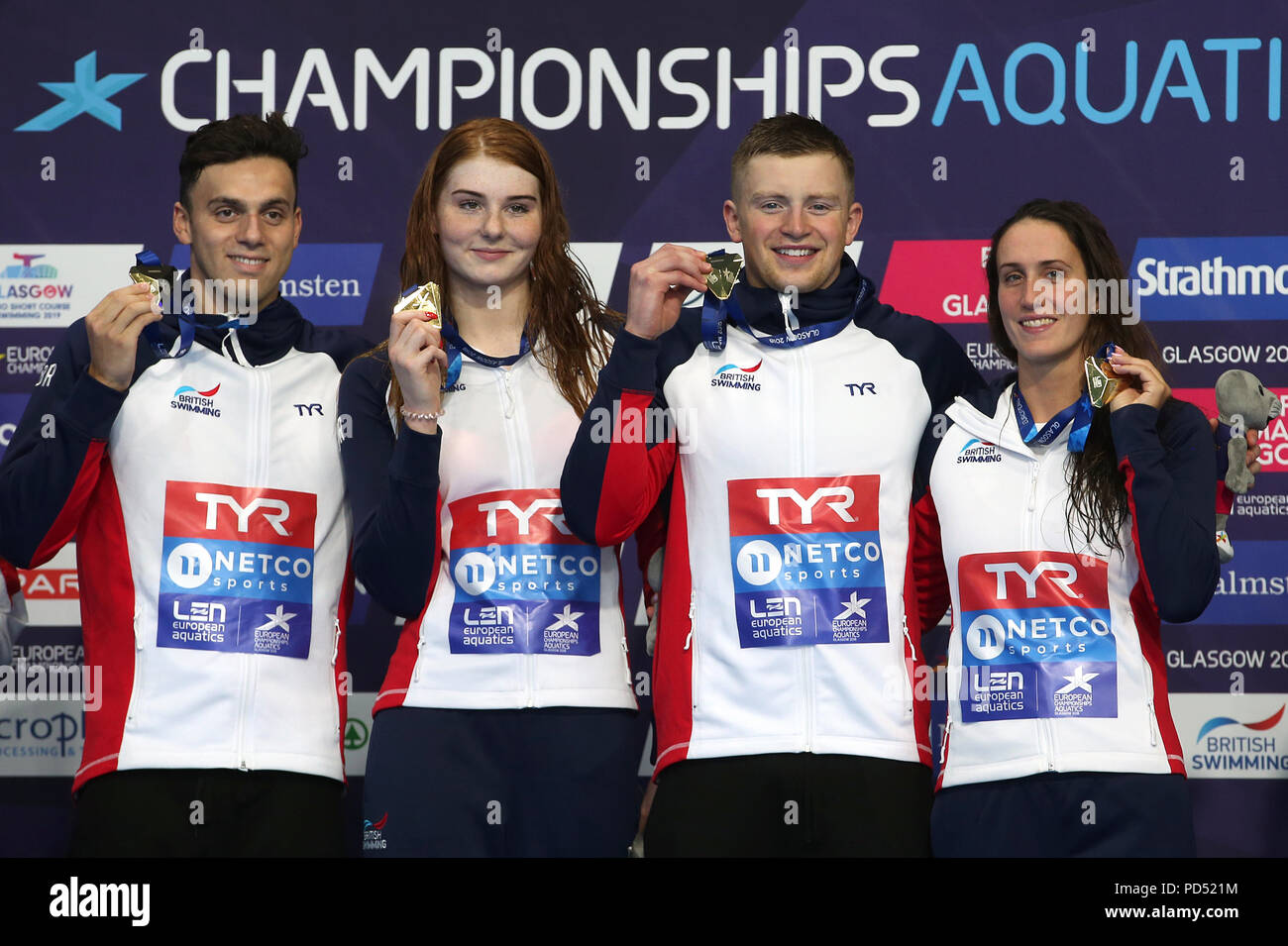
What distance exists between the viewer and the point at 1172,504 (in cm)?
289

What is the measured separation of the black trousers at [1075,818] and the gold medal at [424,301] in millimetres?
1458

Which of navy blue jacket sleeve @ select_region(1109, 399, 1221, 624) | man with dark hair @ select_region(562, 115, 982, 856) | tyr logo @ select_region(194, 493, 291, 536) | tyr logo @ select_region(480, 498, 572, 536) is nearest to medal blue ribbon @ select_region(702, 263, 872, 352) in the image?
man with dark hair @ select_region(562, 115, 982, 856)

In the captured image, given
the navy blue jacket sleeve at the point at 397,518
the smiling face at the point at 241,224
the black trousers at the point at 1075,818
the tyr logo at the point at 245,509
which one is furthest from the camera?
the smiling face at the point at 241,224

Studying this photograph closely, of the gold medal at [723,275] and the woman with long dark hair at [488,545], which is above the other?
the gold medal at [723,275]

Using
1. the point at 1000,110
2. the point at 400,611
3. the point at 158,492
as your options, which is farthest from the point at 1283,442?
the point at 158,492

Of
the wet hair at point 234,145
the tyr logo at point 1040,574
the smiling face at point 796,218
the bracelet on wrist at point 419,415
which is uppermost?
the wet hair at point 234,145

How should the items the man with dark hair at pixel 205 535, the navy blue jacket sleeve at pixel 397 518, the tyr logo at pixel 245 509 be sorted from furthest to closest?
the tyr logo at pixel 245 509, the man with dark hair at pixel 205 535, the navy blue jacket sleeve at pixel 397 518

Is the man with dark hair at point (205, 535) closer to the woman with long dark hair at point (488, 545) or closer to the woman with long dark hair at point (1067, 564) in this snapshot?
the woman with long dark hair at point (488, 545)

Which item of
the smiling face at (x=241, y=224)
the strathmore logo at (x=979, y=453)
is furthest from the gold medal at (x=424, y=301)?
the strathmore logo at (x=979, y=453)

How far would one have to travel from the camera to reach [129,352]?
10.0 feet

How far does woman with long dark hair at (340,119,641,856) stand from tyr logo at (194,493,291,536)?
0.17 metres

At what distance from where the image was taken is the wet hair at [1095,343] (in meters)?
3.03

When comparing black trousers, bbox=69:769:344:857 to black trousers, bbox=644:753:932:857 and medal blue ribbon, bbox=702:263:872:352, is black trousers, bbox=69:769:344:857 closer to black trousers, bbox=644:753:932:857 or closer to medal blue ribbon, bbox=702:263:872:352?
black trousers, bbox=644:753:932:857
